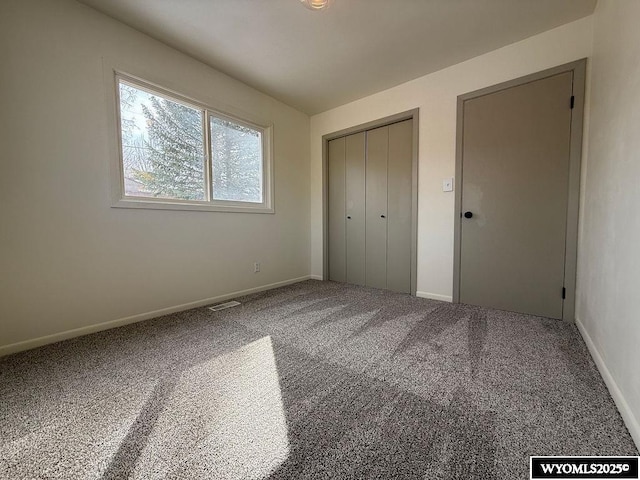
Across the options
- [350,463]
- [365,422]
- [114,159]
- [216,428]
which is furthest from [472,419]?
[114,159]

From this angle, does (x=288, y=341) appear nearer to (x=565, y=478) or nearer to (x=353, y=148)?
(x=565, y=478)

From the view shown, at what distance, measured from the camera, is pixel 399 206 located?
3.19 metres

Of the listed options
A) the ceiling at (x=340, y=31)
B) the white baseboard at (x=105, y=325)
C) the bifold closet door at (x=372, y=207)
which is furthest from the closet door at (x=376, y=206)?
the white baseboard at (x=105, y=325)

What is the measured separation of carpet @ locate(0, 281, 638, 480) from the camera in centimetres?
91

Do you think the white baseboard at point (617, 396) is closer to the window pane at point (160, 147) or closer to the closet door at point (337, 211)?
the closet door at point (337, 211)

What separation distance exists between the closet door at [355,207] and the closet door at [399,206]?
386mm

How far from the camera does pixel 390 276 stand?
130 inches

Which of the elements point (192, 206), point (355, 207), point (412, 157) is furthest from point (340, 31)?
point (192, 206)

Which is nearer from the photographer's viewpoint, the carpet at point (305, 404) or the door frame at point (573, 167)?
the carpet at point (305, 404)

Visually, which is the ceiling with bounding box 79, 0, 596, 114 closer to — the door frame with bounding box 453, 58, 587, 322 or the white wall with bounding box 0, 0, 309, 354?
the white wall with bounding box 0, 0, 309, 354

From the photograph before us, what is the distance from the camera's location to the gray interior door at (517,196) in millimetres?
2201

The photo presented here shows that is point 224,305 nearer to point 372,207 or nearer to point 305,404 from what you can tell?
point 305,404

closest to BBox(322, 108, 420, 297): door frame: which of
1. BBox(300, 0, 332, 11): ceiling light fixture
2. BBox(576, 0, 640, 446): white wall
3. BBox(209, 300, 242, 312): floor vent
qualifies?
BBox(576, 0, 640, 446): white wall

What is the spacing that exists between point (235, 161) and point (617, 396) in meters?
3.41
